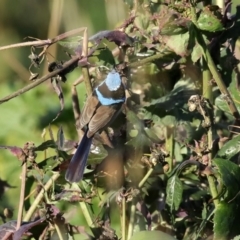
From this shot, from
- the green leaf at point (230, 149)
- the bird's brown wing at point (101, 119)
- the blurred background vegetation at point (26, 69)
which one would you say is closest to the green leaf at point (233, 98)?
the green leaf at point (230, 149)

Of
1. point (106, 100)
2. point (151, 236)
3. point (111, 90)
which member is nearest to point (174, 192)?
point (151, 236)

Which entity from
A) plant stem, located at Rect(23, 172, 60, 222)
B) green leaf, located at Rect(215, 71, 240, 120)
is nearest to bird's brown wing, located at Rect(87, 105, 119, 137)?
plant stem, located at Rect(23, 172, 60, 222)

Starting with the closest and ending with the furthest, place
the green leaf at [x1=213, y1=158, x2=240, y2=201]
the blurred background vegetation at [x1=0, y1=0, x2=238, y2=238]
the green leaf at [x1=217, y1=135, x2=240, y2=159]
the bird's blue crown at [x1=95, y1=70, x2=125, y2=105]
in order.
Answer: the green leaf at [x1=213, y1=158, x2=240, y2=201] < the green leaf at [x1=217, y1=135, x2=240, y2=159] < the bird's blue crown at [x1=95, y1=70, x2=125, y2=105] < the blurred background vegetation at [x1=0, y1=0, x2=238, y2=238]

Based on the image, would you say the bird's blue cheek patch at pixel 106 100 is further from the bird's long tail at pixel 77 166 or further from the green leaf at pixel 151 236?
the green leaf at pixel 151 236

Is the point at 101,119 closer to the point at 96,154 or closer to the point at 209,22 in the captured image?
the point at 96,154

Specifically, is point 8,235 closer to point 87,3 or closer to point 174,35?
point 174,35

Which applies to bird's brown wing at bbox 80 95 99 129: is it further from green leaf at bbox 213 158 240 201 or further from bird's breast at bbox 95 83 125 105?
green leaf at bbox 213 158 240 201
